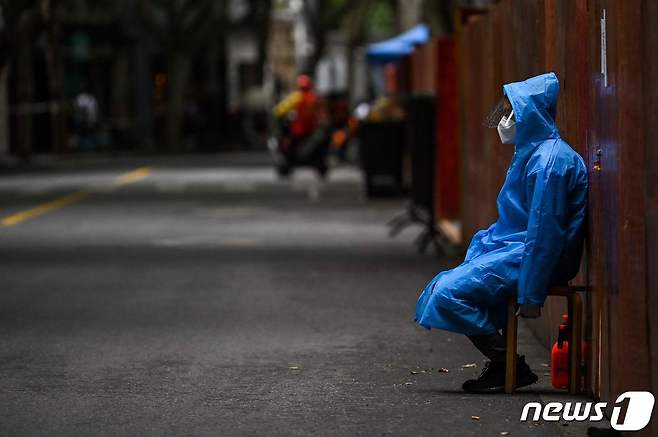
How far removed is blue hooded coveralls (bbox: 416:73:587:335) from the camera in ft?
26.0

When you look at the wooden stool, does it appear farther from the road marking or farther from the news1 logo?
the road marking

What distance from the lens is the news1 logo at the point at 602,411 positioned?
689 centimetres

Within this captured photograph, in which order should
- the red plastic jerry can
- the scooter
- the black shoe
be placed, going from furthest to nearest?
the scooter
the black shoe
the red plastic jerry can

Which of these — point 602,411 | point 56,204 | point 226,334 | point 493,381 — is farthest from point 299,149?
point 602,411

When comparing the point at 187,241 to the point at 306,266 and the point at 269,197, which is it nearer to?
the point at 306,266

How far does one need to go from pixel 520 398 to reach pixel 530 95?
1484 millimetres

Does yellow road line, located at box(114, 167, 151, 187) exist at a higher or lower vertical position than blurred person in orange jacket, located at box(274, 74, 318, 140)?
lower

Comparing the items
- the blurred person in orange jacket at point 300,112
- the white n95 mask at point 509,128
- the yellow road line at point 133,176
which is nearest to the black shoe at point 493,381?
the white n95 mask at point 509,128

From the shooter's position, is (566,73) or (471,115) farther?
(471,115)

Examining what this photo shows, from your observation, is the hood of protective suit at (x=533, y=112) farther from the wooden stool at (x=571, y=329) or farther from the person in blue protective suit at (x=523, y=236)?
the wooden stool at (x=571, y=329)

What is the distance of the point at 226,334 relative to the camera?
10852 millimetres

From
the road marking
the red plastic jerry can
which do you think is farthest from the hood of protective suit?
the road marking

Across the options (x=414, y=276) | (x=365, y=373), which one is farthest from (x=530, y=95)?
(x=414, y=276)

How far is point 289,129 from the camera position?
103 feet
